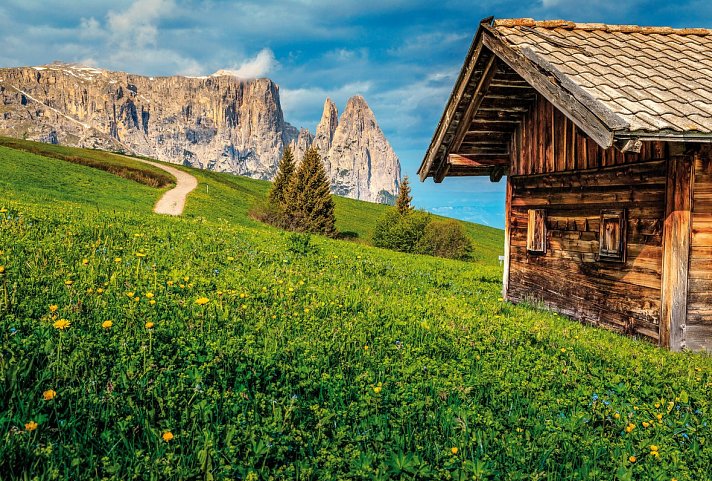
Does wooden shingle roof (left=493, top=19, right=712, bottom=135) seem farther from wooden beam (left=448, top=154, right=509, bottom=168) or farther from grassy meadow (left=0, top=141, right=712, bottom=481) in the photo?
wooden beam (left=448, top=154, right=509, bottom=168)

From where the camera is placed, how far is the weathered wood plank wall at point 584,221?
799 cm

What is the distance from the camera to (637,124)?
246 inches

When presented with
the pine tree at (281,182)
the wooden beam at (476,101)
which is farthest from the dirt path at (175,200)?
the wooden beam at (476,101)

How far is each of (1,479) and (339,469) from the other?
1.91 m

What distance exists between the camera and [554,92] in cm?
758

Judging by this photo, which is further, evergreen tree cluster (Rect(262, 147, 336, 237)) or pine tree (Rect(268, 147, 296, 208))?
pine tree (Rect(268, 147, 296, 208))

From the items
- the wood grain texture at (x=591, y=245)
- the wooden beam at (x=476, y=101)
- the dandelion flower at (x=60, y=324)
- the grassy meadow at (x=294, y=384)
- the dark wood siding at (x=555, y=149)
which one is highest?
the wooden beam at (x=476, y=101)

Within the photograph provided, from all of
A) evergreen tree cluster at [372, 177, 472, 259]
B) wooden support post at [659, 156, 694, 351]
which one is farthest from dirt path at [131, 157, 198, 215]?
wooden support post at [659, 156, 694, 351]

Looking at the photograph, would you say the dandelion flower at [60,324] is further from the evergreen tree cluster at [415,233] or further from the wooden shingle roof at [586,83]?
the evergreen tree cluster at [415,233]

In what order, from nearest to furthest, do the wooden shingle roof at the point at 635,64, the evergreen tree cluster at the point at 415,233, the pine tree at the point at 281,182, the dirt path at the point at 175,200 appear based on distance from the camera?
the wooden shingle roof at the point at 635,64
the dirt path at the point at 175,200
the pine tree at the point at 281,182
the evergreen tree cluster at the point at 415,233

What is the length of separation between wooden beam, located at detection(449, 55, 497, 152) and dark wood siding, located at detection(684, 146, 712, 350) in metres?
4.04

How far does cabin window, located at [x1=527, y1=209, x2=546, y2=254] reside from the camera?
35.2 feet

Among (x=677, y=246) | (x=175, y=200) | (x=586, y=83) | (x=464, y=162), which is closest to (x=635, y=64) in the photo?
(x=586, y=83)

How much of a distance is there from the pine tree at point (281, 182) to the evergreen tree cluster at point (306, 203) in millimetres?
142
